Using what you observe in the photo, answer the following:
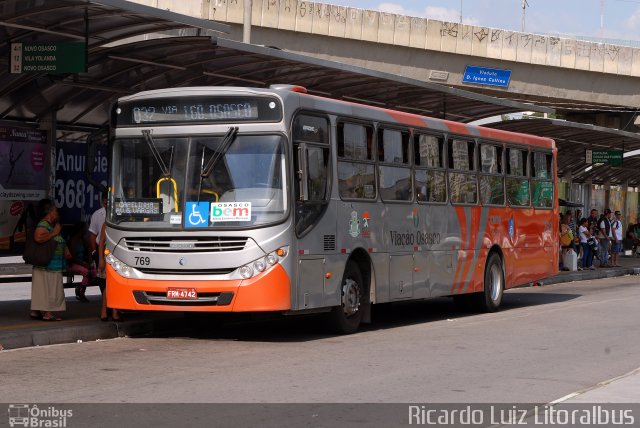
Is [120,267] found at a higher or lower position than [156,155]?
lower

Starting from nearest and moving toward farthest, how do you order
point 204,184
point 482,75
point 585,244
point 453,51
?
point 204,184, point 585,244, point 453,51, point 482,75

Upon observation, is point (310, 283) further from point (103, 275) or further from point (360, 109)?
point (103, 275)

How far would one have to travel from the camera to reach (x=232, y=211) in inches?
555

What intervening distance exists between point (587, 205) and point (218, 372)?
31795 mm

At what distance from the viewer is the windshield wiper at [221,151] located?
564 inches

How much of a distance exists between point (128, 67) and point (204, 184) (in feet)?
12.9

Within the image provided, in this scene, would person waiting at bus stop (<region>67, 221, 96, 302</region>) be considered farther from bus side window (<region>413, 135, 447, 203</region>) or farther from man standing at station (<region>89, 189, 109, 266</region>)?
bus side window (<region>413, 135, 447, 203</region>)

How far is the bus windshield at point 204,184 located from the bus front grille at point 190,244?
0.51 ft

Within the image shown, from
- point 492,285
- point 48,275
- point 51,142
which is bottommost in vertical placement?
point 492,285

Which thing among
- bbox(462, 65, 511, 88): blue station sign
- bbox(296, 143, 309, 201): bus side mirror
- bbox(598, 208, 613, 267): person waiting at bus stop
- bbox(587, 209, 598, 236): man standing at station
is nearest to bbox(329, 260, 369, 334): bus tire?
bbox(296, 143, 309, 201): bus side mirror

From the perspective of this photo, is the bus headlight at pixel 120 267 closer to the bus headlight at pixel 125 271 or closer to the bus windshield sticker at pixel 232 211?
the bus headlight at pixel 125 271

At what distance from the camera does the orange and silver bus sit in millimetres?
14141

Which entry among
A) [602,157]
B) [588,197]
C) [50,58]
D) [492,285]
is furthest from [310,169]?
[588,197]

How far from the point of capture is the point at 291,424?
8.80 m
